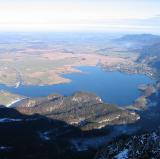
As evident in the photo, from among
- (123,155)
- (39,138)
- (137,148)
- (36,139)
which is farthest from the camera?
(39,138)

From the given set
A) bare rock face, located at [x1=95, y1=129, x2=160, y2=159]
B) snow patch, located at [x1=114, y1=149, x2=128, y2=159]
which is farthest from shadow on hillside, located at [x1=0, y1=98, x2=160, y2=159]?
snow patch, located at [x1=114, y1=149, x2=128, y2=159]

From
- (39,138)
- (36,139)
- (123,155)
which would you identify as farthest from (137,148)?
(39,138)

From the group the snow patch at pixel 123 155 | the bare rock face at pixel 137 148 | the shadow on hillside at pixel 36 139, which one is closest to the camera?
the bare rock face at pixel 137 148

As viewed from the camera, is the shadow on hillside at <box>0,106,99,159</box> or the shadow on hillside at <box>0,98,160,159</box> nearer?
the shadow on hillside at <box>0,106,99,159</box>

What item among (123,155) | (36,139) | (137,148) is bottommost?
(36,139)

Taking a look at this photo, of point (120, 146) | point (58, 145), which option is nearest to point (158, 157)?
point (120, 146)

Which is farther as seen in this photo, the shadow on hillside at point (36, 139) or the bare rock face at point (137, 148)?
the shadow on hillside at point (36, 139)

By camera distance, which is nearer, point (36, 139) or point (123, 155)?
point (123, 155)

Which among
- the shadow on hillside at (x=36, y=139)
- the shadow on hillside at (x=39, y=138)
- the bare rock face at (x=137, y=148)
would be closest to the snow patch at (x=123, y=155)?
the bare rock face at (x=137, y=148)

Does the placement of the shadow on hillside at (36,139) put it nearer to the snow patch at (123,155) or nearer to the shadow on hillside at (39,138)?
the shadow on hillside at (39,138)

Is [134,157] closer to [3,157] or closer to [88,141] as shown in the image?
[3,157]

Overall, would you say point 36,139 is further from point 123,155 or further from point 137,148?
point 123,155

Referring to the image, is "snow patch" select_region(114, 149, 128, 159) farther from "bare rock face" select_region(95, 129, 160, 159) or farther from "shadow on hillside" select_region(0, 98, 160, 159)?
"shadow on hillside" select_region(0, 98, 160, 159)
